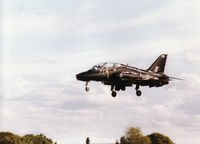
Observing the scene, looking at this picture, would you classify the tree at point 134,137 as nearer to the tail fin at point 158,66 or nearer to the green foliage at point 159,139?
the green foliage at point 159,139

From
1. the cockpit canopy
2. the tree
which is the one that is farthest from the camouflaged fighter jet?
the tree

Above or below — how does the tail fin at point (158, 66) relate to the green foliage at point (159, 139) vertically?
below

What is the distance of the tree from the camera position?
557ft

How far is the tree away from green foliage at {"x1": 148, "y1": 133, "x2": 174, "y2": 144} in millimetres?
9108

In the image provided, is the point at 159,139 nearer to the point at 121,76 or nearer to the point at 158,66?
the point at 158,66

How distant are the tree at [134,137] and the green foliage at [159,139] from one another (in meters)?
9.11

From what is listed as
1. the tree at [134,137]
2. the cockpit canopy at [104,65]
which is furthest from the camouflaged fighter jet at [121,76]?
the tree at [134,137]

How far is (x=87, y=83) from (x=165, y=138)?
11669 centimetres

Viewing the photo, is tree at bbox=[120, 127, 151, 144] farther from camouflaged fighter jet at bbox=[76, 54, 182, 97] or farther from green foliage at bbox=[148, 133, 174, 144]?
camouflaged fighter jet at bbox=[76, 54, 182, 97]

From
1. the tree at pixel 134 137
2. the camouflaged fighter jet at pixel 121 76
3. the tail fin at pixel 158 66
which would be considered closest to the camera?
the camouflaged fighter jet at pixel 121 76

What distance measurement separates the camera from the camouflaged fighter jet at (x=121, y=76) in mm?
73188

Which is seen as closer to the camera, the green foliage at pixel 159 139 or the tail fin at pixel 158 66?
the tail fin at pixel 158 66

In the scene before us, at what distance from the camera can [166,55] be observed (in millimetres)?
88000

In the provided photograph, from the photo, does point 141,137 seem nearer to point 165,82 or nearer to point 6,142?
point 6,142
